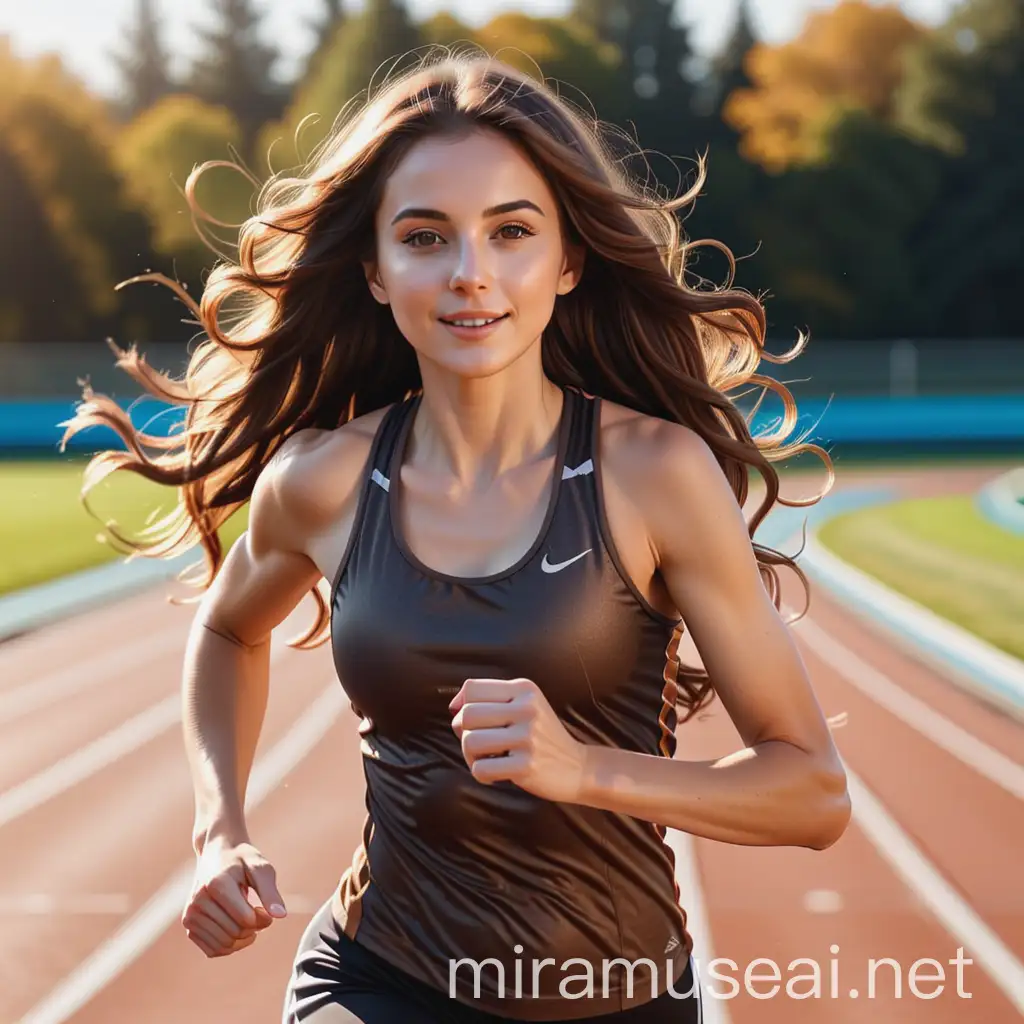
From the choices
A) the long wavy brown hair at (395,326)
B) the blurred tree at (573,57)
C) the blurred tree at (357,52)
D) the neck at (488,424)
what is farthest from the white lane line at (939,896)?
the blurred tree at (357,52)

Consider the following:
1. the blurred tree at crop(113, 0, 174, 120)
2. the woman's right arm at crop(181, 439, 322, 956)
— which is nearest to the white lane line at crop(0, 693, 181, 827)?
the woman's right arm at crop(181, 439, 322, 956)

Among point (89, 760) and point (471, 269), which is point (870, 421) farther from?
point (471, 269)

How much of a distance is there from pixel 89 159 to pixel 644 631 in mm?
47505

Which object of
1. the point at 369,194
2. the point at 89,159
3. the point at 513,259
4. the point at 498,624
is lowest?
the point at 498,624

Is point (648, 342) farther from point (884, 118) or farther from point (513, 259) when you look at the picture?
point (884, 118)

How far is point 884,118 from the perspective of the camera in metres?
63.8

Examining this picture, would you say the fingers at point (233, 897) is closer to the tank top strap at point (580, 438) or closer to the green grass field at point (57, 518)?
the tank top strap at point (580, 438)

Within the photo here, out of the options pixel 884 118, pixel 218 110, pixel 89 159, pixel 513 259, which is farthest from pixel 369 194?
pixel 884 118

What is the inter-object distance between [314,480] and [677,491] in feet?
1.96

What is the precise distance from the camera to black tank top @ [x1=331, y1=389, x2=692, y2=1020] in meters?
2.42

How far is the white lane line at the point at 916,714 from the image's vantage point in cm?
741

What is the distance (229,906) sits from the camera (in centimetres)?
254

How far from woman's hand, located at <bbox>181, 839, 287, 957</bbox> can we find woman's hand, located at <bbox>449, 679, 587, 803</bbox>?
1.61 ft

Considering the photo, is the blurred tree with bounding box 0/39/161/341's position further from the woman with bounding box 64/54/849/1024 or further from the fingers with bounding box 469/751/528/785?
the fingers with bounding box 469/751/528/785
